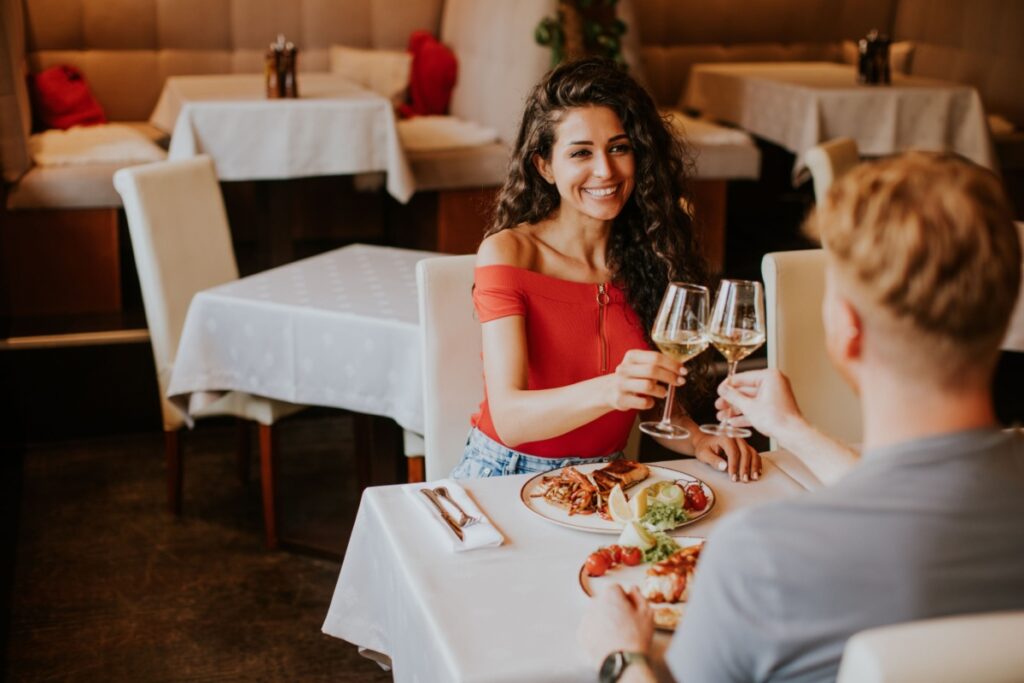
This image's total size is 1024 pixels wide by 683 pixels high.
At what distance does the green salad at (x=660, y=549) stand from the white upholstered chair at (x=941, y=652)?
51cm

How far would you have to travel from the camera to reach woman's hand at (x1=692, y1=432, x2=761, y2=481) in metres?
1.73

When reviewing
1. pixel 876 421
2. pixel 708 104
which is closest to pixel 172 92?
pixel 708 104

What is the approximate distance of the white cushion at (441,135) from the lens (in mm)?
4863

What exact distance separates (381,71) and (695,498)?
14.7 feet

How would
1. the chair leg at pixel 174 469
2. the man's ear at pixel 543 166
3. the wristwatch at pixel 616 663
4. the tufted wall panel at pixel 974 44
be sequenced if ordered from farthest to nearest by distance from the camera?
the tufted wall panel at pixel 974 44 < the chair leg at pixel 174 469 < the man's ear at pixel 543 166 < the wristwatch at pixel 616 663

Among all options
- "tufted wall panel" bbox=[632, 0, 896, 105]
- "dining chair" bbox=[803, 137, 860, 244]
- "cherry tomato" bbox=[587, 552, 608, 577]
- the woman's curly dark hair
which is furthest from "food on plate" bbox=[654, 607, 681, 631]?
"tufted wall panel" bbox=[632, 0, 896, 105]

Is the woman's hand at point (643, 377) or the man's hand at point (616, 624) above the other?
the woman's hand at point (643, 377)

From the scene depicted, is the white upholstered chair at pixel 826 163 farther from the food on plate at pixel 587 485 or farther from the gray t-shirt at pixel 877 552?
the gray t-shirt at pixel 877 552

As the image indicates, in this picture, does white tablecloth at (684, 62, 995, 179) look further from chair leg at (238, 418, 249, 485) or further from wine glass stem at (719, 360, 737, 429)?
wine glass stem at (719, 360, 737, 429)

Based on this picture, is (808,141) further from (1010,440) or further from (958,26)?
(1010,440)

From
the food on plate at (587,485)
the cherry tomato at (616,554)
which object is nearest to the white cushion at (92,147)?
the food on plate at (587,485)

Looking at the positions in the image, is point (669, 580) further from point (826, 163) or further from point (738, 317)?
point (826, 163)

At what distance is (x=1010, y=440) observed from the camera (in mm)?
979

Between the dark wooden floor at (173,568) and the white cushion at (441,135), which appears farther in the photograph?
the white cushion at (441,135)
